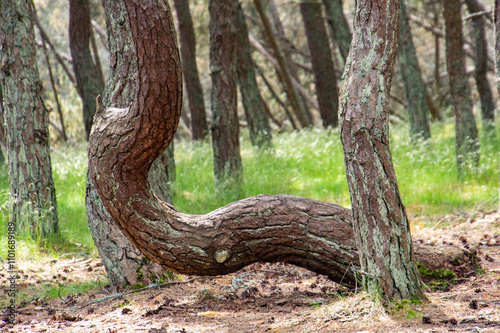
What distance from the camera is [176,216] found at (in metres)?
3.86

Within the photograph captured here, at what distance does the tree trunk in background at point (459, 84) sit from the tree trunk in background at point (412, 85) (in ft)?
6.67

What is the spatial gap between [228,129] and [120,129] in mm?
4307

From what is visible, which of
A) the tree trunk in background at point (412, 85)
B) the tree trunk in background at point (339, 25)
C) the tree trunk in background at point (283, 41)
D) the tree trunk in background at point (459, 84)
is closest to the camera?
Answer: the tree trunk in background at point (459, 84)

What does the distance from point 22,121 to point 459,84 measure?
Answer: 21.4ft

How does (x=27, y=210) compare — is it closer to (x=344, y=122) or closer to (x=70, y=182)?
(x=70, y=182)

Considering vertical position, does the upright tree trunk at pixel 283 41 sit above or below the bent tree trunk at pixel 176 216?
above

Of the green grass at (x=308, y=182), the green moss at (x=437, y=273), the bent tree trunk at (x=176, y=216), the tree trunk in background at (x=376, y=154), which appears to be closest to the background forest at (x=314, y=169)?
the green grass at (x=308, y=182)

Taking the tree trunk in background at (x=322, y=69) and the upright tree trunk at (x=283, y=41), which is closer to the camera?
the tree trunk in background at (x=322, y=69)

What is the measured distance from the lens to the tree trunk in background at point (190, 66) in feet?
41.9

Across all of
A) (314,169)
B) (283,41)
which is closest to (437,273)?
(314,169)

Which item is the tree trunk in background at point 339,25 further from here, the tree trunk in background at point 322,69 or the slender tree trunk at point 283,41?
the slender tree trunk at point 283,41

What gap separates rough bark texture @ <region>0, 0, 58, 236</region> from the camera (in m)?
5.77

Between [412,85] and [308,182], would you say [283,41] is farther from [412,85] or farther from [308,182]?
[308,182]

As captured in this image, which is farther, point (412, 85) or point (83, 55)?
→ point (83, 55)
